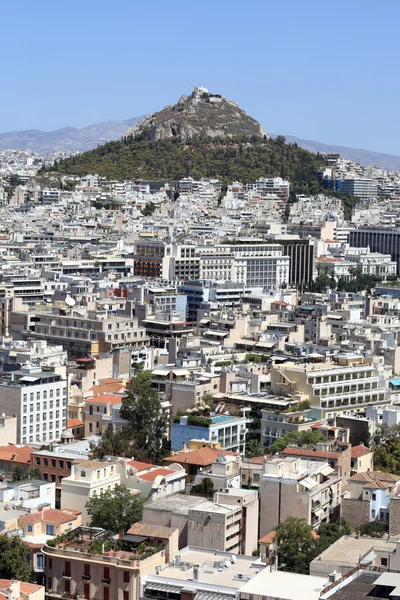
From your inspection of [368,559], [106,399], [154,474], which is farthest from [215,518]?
[106,399]

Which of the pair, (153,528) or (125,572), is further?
(153,528)

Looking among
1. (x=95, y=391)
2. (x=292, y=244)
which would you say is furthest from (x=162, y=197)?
(x=95, y=391)

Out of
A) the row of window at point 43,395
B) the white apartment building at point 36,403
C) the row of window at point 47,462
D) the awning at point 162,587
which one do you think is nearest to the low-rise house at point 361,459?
the row of window at point 47,462

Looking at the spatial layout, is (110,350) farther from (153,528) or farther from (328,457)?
(153,528)

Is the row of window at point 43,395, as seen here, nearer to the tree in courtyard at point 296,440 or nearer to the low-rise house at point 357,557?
the tree in courtyard at point 296,440

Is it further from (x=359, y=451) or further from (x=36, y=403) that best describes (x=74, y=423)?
(x=359, y=451)

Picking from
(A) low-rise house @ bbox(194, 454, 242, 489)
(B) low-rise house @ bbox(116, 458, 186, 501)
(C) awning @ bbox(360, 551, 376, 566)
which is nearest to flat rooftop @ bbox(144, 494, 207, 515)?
(B) low-rise house @ bbox(116, 458, 186, 501)

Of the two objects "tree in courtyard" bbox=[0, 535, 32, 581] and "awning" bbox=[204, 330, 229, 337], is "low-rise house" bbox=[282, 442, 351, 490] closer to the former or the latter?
"tree in courtyard" bbox=[0, 535, 32, 581]
